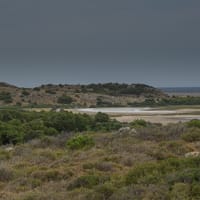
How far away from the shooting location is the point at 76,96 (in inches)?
3344

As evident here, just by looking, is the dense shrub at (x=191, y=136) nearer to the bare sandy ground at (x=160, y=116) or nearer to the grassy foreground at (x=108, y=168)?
the grassy foreground at (x=108, y=168)

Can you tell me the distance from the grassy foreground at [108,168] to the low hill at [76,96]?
2121 inches

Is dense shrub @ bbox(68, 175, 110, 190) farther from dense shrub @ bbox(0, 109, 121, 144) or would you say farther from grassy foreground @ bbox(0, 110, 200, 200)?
dense shrub @ bbox(0, 109, 121, 144)

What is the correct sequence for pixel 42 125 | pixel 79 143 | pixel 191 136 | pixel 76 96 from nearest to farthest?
1. pixel 191 136
2. pixel 79 143
3. pixel 42 125
4. pixel 76 96

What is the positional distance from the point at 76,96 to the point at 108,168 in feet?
227

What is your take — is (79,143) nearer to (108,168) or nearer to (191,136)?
(191,136)

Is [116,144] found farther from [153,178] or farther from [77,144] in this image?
[153,178]

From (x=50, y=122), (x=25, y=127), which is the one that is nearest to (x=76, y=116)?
(x=50, y=122)

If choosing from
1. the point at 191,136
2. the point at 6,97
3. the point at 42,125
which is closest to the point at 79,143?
the point at 191,136

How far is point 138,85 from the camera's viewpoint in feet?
350

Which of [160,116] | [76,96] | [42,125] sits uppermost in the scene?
[76,96]

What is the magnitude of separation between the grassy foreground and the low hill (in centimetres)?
5386

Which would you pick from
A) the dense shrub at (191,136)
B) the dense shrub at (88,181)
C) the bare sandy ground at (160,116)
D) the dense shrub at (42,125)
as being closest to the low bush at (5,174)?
the dense shrub at (88,181)

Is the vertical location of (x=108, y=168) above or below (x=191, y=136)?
below
